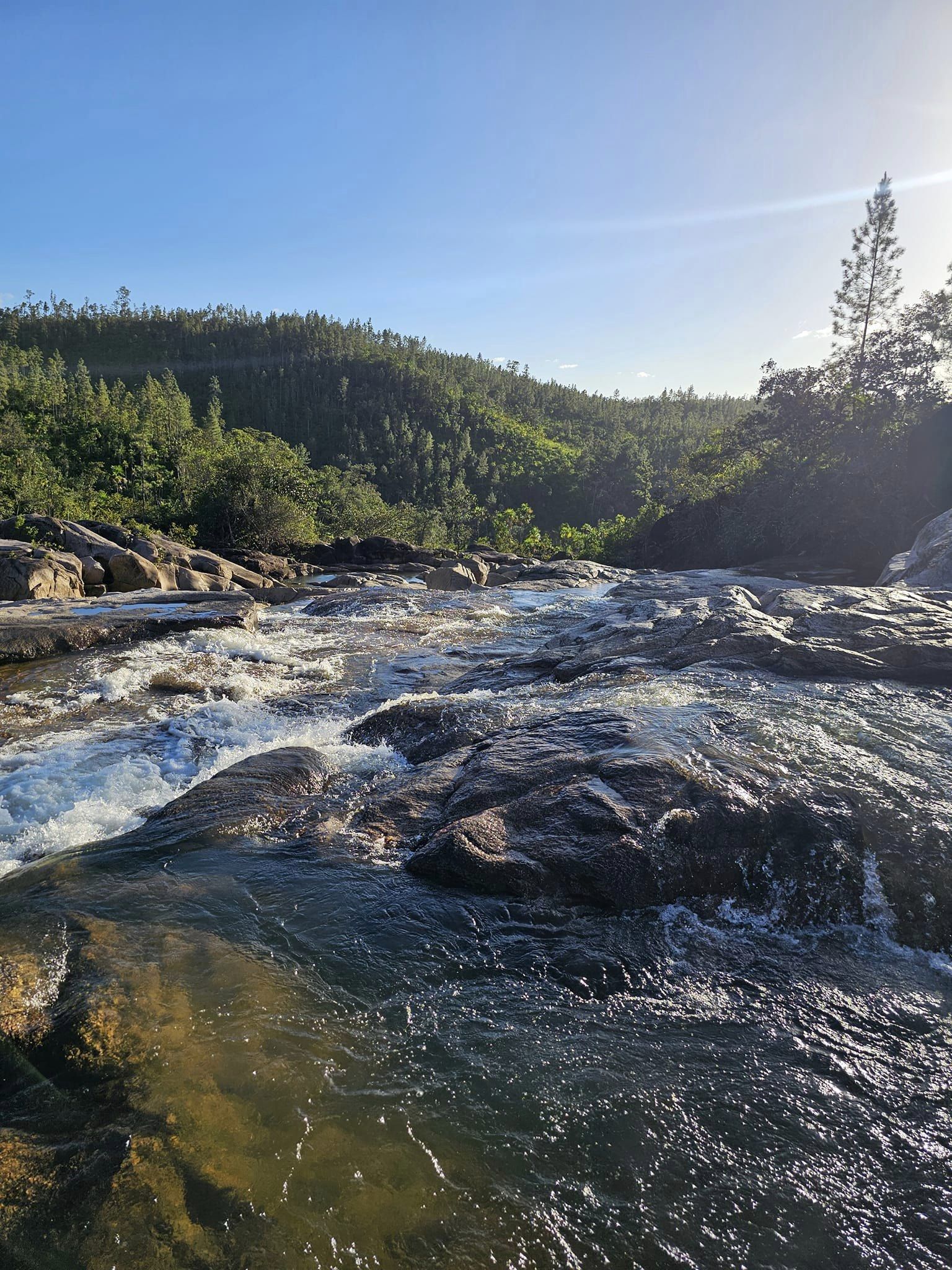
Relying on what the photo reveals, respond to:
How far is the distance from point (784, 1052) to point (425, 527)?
4657 centimetres

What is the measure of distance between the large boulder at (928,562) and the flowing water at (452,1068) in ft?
31.8

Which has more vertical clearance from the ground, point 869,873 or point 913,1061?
point 869,873

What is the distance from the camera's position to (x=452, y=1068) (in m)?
2.81

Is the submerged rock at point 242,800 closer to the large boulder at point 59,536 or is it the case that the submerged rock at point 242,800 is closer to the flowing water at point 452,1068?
the flowing water at point 452,1068

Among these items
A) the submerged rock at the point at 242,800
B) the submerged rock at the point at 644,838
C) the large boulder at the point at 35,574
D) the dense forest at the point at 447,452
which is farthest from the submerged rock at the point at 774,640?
the dense forest at the point at 447,452

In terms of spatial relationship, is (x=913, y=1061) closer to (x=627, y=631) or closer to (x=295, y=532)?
(x=627, y=631)

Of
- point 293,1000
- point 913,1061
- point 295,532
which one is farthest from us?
point 295,532

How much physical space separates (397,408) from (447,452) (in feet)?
42.4

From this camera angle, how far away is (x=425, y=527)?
4806 cm

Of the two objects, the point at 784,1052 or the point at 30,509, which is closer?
the point at 784,1052

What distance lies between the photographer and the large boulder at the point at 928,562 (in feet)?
41.7

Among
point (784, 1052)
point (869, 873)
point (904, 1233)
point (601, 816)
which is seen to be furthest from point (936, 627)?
point (904, 1233)

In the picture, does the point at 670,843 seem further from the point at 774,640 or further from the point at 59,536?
the point at 59,536

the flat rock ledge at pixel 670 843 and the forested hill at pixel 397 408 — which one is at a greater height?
the forested hill at pixel 397 408
